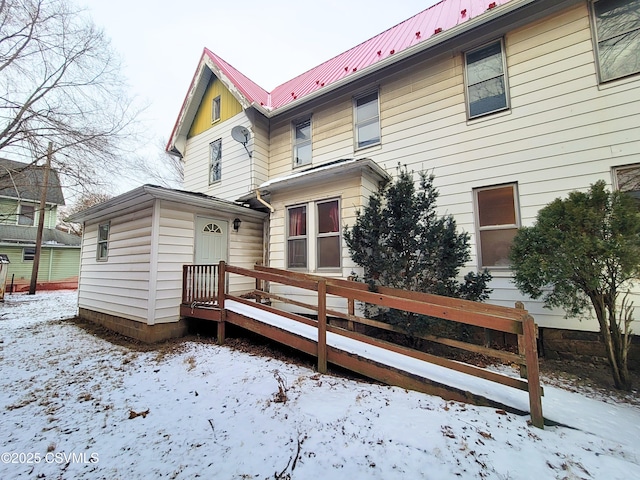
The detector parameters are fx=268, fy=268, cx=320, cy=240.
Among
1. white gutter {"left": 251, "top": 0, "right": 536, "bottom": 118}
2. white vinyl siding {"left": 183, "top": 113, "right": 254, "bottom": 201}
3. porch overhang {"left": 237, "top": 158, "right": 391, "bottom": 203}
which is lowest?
porch overhang {"left": 237, "top": 158, "right": 391, "bottom": 203}

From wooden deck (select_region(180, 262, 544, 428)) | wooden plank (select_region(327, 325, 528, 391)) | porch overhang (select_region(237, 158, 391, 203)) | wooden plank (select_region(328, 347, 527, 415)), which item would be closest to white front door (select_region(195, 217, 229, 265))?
porch overhang (select_region(237, 158, 391, 203))

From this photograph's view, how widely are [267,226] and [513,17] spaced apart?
6955 millimetres

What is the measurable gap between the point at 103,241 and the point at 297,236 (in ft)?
17.6

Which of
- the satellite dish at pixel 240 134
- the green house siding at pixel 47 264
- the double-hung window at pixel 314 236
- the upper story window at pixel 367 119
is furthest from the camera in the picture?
the green house siding at pixel 47 264

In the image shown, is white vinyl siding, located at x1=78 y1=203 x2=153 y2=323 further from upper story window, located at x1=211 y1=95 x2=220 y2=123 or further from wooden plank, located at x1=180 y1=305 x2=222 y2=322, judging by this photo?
upper story window, located at x1=211 y1=95 x2=220 y2=123

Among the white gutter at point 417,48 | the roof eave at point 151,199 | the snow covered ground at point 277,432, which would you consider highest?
the white gutter at point 417,48

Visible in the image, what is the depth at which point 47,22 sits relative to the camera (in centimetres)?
800

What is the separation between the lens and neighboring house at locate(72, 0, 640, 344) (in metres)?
4.36

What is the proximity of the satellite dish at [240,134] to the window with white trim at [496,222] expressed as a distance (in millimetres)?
6073

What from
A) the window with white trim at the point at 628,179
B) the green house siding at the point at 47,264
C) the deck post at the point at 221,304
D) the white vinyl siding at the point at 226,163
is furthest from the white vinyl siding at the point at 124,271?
the green house siding at the point at 47,264

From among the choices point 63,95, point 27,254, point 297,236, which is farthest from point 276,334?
point 27,254

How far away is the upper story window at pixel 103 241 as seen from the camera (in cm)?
709

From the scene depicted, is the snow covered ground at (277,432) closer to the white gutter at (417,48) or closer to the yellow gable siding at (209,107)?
the white gutter at (417,48)

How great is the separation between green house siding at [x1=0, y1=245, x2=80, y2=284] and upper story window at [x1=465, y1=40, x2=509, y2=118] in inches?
932
